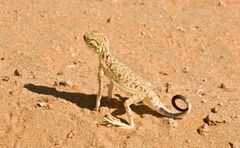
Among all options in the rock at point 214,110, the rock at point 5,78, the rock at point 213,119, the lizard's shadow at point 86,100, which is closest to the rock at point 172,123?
the lizard's shadow at point 86,100

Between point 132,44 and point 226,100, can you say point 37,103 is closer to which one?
point 226,100

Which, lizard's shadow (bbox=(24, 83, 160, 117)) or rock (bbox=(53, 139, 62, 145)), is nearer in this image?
rock (bbox=(53, 139, 62, 145))

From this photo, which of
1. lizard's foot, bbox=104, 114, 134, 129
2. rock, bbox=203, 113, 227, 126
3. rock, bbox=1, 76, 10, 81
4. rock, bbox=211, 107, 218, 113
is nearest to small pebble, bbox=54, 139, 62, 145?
lizard's foot, bbox=104, 114, 134, 129

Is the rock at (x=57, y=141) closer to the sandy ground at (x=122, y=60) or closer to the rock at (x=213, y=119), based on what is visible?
the sandy ground at (x=122, y=60)

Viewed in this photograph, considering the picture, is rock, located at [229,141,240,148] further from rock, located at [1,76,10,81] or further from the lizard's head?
rock, located at [1,76,10,81]

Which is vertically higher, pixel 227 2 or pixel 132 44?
pixel 227 2

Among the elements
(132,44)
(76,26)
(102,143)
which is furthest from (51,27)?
(102,143)

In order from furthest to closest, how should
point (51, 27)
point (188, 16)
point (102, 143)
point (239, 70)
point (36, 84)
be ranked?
point (188, 16), point (51, 27), point (239, 70), point (36, 84), point (102, 143)
